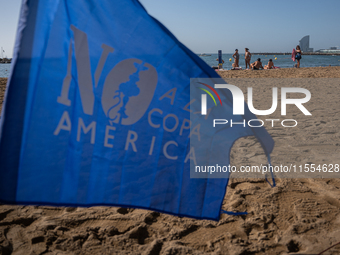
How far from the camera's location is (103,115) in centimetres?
156

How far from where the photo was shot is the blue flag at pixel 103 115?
Answer: 1.35 metres

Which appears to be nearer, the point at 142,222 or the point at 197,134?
the point at 197,134

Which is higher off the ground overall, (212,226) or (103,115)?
(103,115)

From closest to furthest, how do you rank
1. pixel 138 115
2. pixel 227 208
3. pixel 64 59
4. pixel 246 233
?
pixel 64 59
pixel 138 115
pixel 246 233
pixel 227 208

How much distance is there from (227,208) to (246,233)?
1.26 ft

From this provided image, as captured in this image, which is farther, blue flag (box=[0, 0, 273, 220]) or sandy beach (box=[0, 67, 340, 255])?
sandy beach (box=[0, 67, 340, 255])

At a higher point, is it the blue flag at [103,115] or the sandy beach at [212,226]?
the blue flag at [103,115]

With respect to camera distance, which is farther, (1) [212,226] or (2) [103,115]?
(1) [212,226]

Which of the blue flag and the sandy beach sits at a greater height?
the blue flag

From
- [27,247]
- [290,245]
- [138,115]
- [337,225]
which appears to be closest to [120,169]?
[138,115]

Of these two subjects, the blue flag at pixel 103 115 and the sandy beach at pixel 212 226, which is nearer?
the blue flag at pixel 103 115

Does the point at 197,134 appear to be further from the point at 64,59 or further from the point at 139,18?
the point at 64,59

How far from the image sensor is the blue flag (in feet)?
4.43

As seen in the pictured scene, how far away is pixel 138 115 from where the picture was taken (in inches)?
63.5
